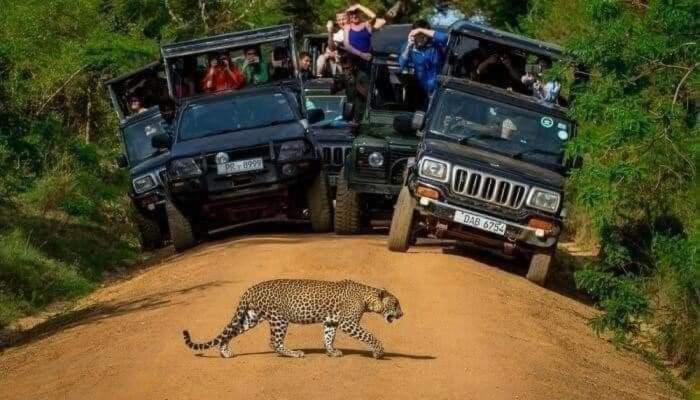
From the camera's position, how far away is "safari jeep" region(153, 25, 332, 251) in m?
18.2

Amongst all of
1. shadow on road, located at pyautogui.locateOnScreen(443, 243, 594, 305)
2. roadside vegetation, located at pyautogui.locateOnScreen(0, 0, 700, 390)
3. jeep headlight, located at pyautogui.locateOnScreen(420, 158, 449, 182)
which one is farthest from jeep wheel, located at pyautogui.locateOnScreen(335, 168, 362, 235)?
roadside vegetation, located at pyautogui.locateOnScreen(0, 0, 700, 390)

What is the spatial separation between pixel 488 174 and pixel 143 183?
6.35m

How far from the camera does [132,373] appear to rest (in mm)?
10664

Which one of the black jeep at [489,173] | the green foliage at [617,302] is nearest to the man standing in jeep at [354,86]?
the black jeep at [489,173]

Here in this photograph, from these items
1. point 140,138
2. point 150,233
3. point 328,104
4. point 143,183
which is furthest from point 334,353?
point 140,138

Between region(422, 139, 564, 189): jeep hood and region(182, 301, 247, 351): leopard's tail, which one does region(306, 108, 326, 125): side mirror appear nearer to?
region(422, 139, 564, 189): jeep hood

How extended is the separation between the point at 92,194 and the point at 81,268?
4866mm

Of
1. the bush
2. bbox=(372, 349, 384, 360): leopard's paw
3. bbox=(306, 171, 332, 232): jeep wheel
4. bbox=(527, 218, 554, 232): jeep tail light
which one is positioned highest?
bbox=(372, 349, 384, 360): leopard's paw

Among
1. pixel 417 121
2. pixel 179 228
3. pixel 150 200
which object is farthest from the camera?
pixel 150 200

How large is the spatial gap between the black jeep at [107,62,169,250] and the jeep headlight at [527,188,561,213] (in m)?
6.31

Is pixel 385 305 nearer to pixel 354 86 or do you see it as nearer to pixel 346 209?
pixel 346 209

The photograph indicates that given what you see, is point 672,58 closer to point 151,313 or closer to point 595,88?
point 595,88

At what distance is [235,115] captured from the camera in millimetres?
19391

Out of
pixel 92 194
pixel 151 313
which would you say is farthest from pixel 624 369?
pixel 92 194
